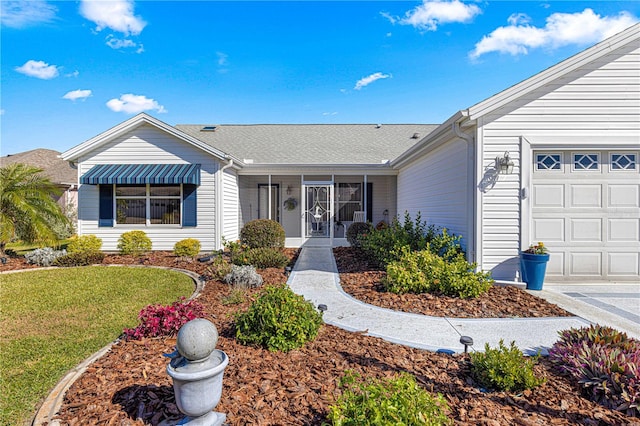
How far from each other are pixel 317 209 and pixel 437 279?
7.70 meters

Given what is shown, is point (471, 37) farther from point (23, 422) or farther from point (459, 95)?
point (23, 422)

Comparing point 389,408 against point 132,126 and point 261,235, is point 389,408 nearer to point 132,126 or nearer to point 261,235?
point 261,235

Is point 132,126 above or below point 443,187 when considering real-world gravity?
above

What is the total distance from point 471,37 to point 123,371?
446 inches

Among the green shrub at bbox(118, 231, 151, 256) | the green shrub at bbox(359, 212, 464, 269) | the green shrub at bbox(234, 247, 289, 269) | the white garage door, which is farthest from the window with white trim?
the white garage door

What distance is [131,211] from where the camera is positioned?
11.2 meters

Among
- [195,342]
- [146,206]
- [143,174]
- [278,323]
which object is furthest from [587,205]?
[146,206]

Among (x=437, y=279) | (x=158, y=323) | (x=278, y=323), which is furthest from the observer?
(x=437, y=279)

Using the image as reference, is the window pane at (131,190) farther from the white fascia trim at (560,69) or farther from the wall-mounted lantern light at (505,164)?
the wall-mounted lantern light at (505,164)

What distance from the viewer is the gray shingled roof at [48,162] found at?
740 inches

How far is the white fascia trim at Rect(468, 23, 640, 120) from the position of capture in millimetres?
6449

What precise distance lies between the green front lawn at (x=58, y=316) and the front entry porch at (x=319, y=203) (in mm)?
6063

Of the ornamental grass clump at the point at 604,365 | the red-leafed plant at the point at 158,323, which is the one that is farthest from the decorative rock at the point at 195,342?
the ornamental grass clump at the point at 604,365

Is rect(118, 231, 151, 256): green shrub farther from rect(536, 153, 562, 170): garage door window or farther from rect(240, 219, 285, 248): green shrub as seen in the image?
rect(536, 153, 562, 170): garage door window
